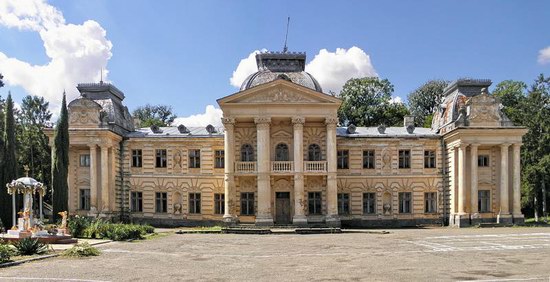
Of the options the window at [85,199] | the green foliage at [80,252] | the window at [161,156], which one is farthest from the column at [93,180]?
the green foliage at [80,252]

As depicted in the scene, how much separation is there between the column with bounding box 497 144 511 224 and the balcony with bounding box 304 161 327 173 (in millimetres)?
13922

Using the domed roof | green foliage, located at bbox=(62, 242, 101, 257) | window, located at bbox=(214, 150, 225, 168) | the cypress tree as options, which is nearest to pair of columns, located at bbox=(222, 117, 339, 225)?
window, located at bbox=(214, 150, 225, 168)

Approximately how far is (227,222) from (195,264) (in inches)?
821

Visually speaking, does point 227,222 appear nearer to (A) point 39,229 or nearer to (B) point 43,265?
(A) point 39,229

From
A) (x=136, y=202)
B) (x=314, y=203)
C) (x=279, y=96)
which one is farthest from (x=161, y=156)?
(x=314, y=203)

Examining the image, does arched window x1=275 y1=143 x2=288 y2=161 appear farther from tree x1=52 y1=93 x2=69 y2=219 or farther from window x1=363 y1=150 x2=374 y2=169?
tree x1=52 y1=93 x2=69 y2=219

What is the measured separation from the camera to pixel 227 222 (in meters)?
40.3

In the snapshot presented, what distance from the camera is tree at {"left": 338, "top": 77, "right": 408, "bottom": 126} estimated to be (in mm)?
68188

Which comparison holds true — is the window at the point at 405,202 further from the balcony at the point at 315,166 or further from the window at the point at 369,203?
the balcony at the point at 315,166

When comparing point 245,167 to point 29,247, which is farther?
point 245,167

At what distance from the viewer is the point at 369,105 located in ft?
227

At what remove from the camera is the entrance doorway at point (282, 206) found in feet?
138

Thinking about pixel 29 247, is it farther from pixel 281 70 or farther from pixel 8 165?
pixel 281 70

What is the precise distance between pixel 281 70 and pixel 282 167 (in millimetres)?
8870
